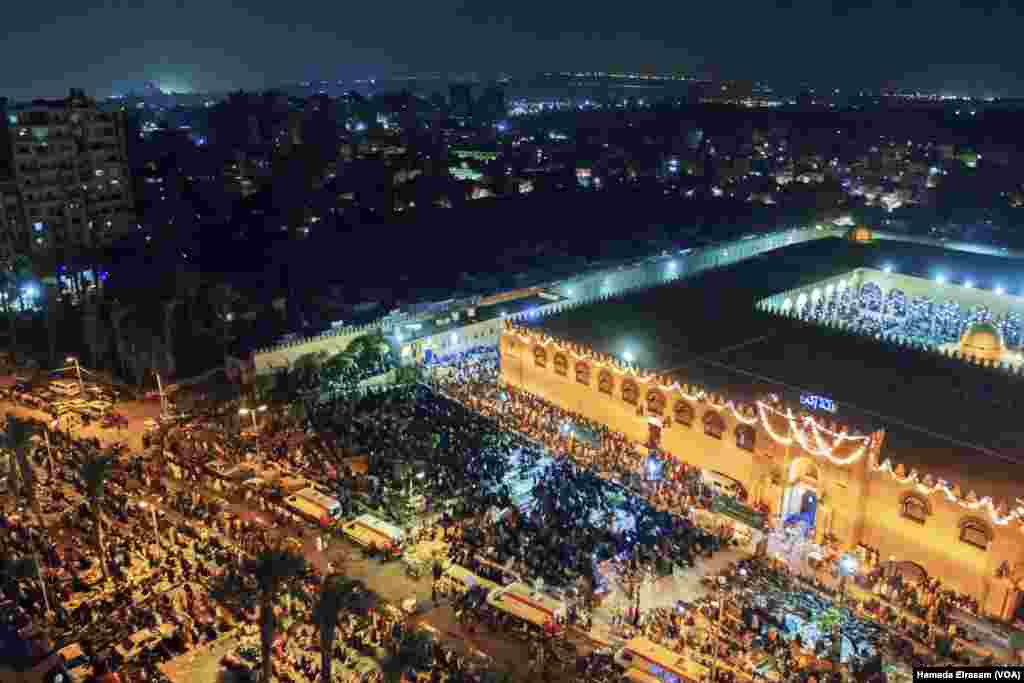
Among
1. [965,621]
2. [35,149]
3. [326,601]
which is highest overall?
[35,149]

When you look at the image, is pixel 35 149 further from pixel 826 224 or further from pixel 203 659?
pixel 826 224

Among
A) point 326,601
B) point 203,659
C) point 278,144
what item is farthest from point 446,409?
point 278,144

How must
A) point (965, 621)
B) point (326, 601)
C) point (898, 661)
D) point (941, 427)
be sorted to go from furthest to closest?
point (941, 427)
point (965, 621)
point (898, 661)
point (326, 601)

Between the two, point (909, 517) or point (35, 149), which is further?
point (35, 149)

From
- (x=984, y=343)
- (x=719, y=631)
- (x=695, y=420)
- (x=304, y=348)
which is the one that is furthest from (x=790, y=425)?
(x=304, y=348)

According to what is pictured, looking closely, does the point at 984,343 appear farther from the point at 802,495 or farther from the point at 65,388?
the point at 65,388

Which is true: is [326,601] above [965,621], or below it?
above

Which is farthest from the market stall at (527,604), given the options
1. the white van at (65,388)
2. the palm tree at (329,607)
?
the white van at (65,388)
